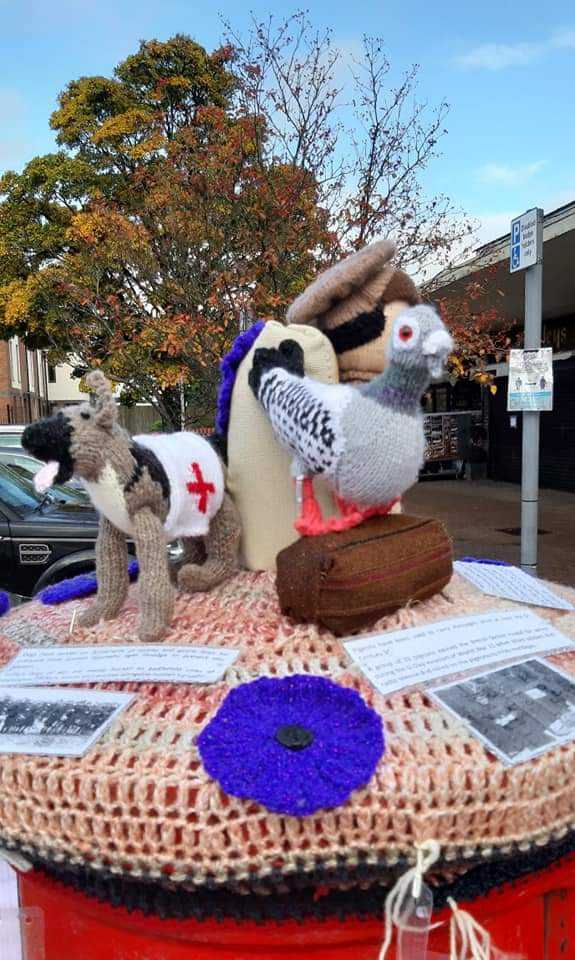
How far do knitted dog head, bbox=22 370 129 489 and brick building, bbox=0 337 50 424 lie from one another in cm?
1750

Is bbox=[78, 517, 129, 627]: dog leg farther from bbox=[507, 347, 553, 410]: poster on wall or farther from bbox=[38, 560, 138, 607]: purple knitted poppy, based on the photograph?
bbox=[507, 347, 553, 410]: poster on wall

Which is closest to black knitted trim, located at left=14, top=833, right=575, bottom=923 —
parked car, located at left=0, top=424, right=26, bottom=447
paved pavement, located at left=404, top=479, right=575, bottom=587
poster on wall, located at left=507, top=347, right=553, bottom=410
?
poster on wall, located at left=507, top=347, right=553, bottom=410

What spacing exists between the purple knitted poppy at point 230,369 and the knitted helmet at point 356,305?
94 millimetres

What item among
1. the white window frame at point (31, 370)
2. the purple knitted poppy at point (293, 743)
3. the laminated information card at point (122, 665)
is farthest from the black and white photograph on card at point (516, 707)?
the white window frame at point (31, 370)

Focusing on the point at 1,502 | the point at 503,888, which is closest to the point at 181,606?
the point at 503,888

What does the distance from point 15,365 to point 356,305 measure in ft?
81.5

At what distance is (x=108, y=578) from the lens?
4.46 feet

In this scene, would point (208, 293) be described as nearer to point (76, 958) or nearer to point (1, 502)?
point (1, 502)

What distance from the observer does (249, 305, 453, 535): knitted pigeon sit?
1.12 meters

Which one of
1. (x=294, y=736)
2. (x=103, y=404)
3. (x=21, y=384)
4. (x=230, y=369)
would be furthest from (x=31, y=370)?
(x=294, y=736)

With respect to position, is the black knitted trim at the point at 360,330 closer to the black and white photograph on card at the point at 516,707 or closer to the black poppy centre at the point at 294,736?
the black and white photograph on card at the point at 516,707

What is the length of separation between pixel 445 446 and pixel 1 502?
1277cm

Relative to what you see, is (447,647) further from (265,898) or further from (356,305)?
(356,305)

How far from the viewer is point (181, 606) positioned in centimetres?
133
